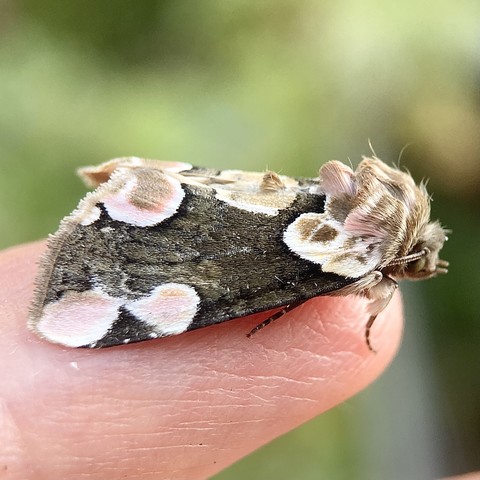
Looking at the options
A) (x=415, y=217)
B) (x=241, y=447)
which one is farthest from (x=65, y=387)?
(x=415, y=217)

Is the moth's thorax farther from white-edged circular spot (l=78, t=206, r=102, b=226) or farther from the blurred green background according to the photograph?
the blurred green background

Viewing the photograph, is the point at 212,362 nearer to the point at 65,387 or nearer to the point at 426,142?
the point at 65,387

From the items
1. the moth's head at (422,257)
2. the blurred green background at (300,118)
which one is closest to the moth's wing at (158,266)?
the moth's head at (422,257)

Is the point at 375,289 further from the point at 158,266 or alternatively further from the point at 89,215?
the point at 89,215

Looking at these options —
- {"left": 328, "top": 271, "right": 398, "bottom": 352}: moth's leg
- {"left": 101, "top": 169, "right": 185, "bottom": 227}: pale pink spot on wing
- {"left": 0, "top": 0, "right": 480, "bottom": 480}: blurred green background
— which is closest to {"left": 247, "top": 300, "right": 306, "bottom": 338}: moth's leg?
{"left": 328, "top": 271, "right": 398, "bottom": 352}: moth's leg

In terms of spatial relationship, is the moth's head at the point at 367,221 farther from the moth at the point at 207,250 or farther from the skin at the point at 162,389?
the skin at the point at 162,389

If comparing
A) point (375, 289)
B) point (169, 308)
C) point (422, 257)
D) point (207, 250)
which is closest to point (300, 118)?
point (422, 257)
